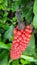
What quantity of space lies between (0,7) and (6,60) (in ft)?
1.45

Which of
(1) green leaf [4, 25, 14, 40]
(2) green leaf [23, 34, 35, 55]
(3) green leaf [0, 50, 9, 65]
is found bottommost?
(3) green leaf [0, 50, 9, 65]

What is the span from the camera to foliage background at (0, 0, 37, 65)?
142cm

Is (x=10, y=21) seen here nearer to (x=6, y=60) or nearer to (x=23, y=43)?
(x=6, y=60)

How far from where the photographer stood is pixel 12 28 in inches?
67.2

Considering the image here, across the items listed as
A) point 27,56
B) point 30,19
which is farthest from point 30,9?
point 27,56

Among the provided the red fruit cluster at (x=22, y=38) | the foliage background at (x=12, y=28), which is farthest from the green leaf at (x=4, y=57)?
the red fruit cluster at (x=22, y=38)

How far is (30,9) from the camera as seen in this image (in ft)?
4.63

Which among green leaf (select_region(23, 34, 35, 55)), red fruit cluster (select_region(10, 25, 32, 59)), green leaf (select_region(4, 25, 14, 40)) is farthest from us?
green leaf (select_region(4, 25, 14, 40))

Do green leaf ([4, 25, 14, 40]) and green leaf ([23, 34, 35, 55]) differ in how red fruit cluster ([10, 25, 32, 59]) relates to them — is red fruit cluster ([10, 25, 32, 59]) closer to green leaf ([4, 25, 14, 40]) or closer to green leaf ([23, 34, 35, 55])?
green leaf ([23, 34, 35, 55])

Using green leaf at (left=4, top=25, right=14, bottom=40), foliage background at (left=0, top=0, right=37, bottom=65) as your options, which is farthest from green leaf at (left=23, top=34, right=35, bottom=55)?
green leaf at (left=4, top=25, right=14, bottom=40)

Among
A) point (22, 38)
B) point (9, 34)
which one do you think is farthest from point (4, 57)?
point (22, 38)

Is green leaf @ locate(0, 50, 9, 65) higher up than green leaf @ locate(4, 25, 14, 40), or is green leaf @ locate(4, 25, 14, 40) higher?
green leaf @ locate(4, 25, 14, 40)

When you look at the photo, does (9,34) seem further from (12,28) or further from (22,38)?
(22,38)

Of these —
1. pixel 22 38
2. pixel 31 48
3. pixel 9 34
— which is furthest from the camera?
pixel 9 34
